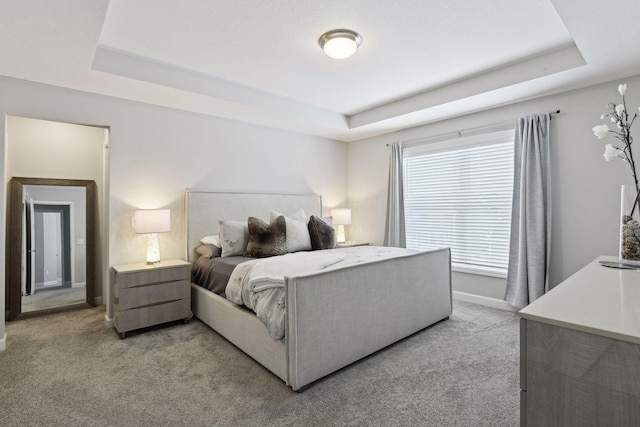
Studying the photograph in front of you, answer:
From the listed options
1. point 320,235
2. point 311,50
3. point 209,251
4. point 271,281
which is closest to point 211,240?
point 209,251

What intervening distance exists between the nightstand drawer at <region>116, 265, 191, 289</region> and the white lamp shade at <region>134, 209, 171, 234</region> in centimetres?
40

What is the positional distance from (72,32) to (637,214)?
3687 millimetres

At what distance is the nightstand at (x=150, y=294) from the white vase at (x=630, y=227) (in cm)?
351

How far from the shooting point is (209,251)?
3.56m

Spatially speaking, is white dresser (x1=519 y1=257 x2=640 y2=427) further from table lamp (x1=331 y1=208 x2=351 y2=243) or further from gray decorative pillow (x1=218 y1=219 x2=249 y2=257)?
table lamp (x1=331 y1=208 x2=351 y2=243)

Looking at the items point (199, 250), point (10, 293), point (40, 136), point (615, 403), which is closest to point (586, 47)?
point (615, 403)

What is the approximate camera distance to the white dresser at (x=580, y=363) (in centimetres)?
87

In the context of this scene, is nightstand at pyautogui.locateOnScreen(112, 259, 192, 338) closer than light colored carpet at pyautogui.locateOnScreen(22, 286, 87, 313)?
Yes

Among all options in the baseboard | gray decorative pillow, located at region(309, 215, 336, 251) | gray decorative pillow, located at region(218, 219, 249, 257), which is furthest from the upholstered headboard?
the baseboard

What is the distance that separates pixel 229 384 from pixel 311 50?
2705 mm

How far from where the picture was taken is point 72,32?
2129 mm

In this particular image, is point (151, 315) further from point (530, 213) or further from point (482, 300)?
point (530, 213)

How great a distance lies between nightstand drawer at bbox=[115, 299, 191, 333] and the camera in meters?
2.98

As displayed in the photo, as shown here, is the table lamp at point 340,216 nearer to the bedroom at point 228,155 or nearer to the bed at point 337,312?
the bedroom at point 228,155
